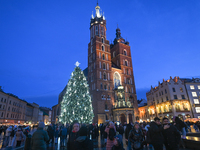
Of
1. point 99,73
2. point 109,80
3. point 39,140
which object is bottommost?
point 39,140

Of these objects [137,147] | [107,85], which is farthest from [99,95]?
[137,147]

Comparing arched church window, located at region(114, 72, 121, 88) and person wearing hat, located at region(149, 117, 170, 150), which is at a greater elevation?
arched church window, located at region(114, 72, 121, 88)

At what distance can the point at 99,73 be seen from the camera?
42.9m

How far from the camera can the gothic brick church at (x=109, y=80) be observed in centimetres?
3856

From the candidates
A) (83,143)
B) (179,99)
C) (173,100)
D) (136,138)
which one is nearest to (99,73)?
(173,100)

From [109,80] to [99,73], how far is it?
4.12 m

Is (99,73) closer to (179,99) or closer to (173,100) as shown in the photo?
(173,100)

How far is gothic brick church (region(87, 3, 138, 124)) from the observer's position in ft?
127

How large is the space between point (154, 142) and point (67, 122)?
19.9 meters

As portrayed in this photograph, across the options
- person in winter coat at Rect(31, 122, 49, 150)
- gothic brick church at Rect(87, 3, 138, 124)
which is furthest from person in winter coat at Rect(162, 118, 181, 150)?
gothic brick church at Rect(87, 3, 138, 124)

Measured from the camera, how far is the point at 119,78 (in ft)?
156

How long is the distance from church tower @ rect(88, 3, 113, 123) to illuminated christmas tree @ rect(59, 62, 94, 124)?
1469cm

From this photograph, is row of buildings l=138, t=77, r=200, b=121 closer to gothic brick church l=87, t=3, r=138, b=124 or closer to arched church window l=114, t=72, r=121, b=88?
gothic brick church l=87, t=3, r=138, b=124

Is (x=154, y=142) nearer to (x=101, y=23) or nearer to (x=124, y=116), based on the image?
(x=124, y=116)
